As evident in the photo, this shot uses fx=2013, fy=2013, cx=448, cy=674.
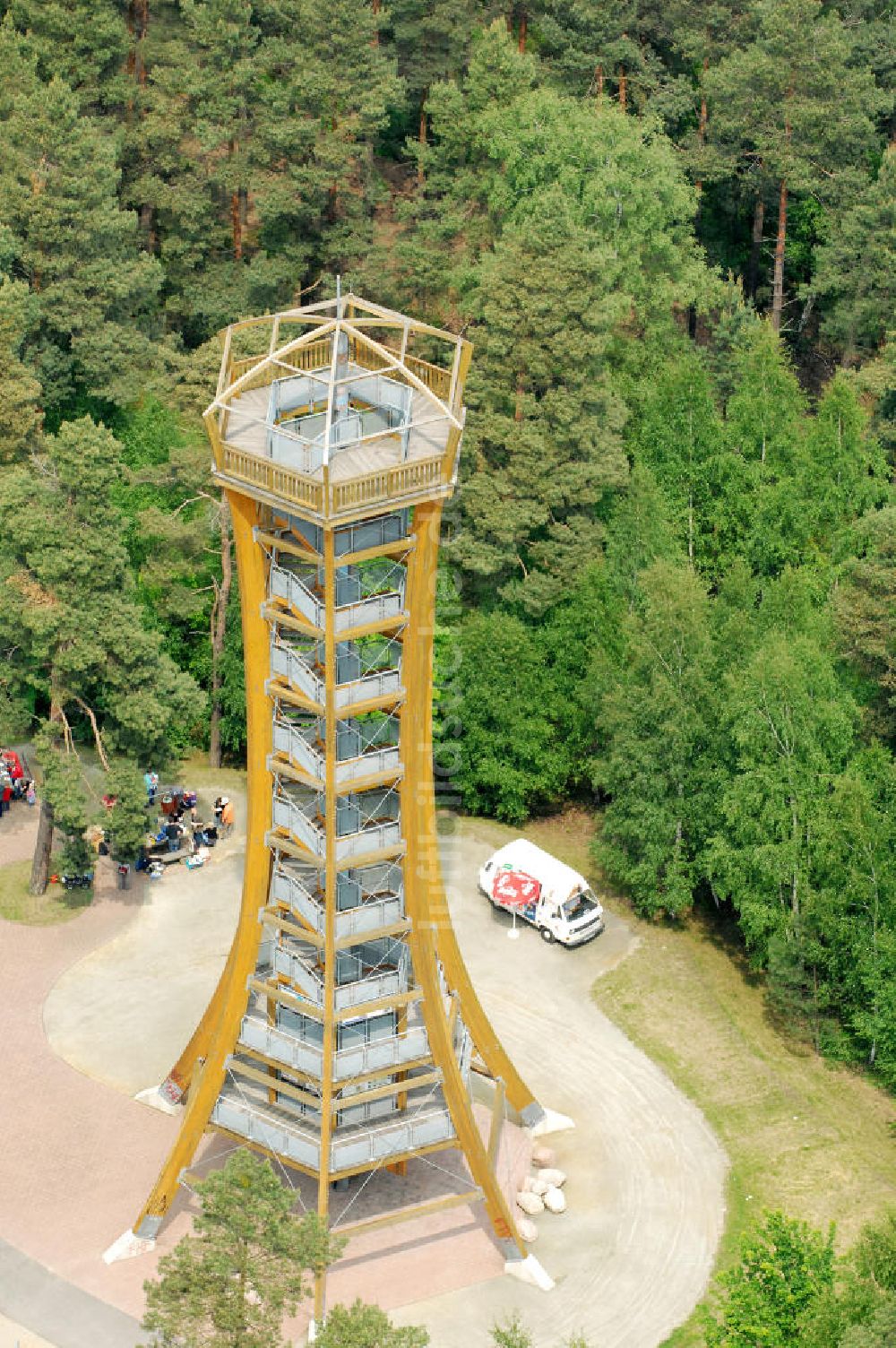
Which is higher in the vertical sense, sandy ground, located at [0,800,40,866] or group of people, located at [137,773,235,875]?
group of people, located at [137,773,235,875]

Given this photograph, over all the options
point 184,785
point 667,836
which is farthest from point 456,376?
point 184,785

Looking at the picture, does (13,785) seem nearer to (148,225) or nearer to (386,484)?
(148,225)

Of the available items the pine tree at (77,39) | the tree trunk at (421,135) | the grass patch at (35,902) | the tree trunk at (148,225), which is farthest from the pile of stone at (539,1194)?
the pine tree at (77,39)

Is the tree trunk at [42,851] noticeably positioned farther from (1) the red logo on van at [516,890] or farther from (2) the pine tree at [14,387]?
(2) the pine tree at [14,387]

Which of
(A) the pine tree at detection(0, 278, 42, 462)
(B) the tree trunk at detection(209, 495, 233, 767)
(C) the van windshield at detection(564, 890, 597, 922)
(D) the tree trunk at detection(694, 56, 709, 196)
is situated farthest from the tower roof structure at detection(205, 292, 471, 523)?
(D) the tree trunk at detection(694, 56, 709, 196)

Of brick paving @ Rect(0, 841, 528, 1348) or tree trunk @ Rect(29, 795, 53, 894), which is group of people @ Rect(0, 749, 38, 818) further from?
brick paving @ Rect(0, 841, 528, 1348)
